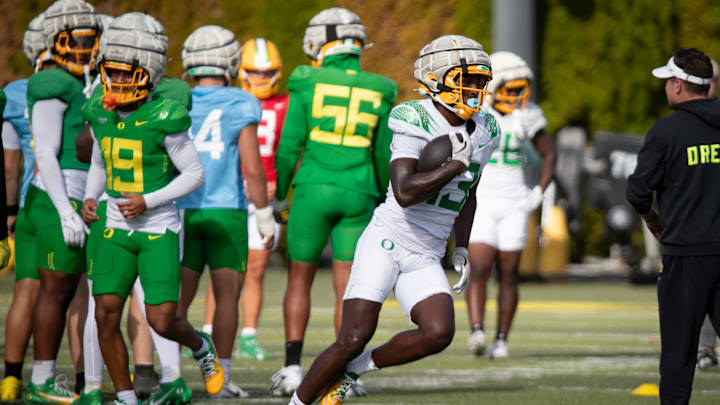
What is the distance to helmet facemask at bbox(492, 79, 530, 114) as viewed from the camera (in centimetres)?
949

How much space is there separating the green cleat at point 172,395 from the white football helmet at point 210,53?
1790 mm

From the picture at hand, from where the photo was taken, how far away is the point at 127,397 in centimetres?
605

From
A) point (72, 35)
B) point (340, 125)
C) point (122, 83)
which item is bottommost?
point (340, 125)

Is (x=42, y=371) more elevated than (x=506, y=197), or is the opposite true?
(x=506, y=197)

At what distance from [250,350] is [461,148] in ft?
13.5

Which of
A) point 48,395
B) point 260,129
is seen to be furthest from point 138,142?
point 260,129

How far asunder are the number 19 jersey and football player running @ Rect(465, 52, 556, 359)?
272cm

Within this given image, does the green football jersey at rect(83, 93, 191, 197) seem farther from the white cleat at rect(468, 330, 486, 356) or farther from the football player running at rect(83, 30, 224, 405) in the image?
the white cleat at rect(468, 330, 486, 356)

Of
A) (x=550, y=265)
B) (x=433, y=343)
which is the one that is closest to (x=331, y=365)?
(x=433, y=343)

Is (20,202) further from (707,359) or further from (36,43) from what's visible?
(707,359)

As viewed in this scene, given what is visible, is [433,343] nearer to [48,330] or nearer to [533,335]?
[48,330]

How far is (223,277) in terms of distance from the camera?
713 centimetres

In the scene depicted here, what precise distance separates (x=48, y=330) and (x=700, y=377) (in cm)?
417

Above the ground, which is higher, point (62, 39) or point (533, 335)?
point (62, 39)
